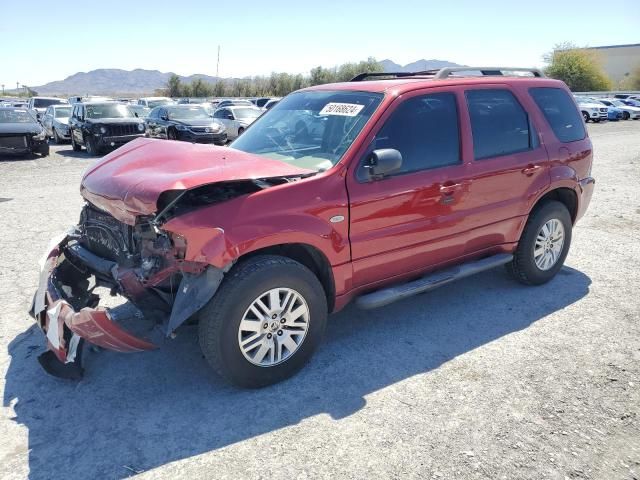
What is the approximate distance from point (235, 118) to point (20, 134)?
7262mm

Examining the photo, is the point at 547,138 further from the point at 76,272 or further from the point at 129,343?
the point at 76,272

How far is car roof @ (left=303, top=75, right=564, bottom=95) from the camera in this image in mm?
3923

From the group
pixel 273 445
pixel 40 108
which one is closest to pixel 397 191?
pixel 273 445

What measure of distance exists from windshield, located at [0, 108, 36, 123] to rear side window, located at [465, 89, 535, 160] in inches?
611

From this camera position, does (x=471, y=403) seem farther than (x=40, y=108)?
No

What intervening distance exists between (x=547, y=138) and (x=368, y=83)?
1.83m

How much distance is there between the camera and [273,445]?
2822 mm

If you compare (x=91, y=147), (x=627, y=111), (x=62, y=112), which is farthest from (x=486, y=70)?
(x=627, y=111)

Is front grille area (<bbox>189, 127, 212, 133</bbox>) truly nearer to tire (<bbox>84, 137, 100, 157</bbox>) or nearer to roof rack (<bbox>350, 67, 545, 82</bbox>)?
tire (<bbox>84, 137, 100, 157</bbox>)

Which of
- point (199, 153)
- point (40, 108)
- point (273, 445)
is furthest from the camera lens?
point (40, 108)

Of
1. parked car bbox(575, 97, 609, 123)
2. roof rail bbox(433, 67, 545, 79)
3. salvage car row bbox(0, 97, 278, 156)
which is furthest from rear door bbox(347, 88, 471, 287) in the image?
parked car bbox(575, 97, 609, 123)

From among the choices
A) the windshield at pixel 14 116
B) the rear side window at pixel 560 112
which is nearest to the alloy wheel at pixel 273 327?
the rear side window at pixel 560 112

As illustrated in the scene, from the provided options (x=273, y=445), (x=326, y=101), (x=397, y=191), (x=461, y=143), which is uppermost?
(x=326, y=101)

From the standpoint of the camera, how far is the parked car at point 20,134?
14.9m
